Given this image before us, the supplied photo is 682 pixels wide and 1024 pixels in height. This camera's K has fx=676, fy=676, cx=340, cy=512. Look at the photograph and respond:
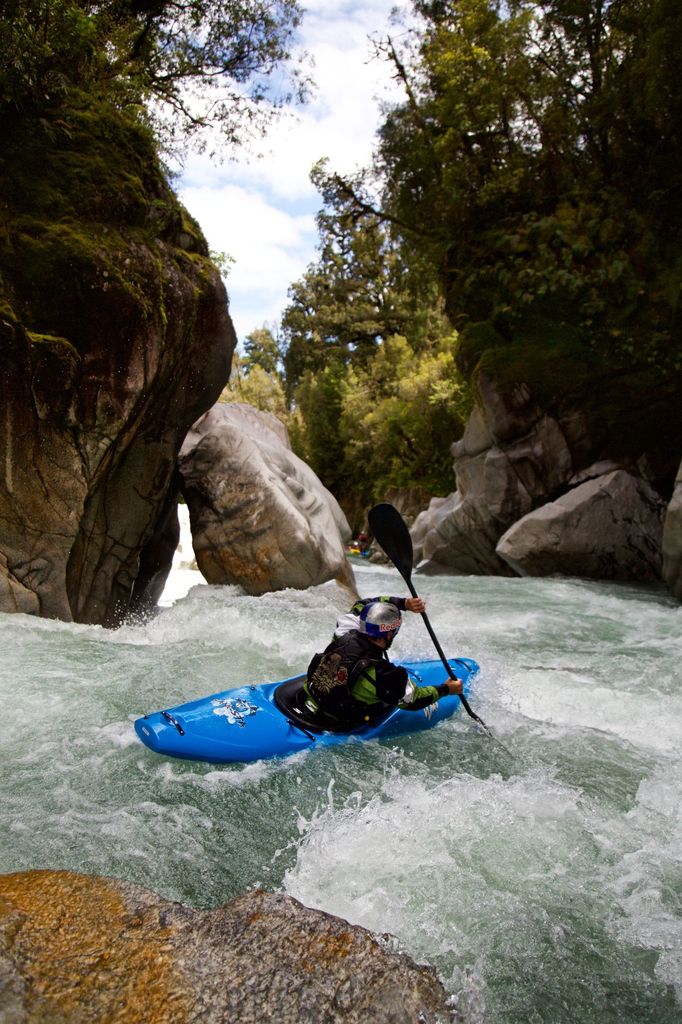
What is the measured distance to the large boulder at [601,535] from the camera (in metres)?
10.3

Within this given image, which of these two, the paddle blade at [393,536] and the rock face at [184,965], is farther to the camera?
the paddle blade at [393,536]

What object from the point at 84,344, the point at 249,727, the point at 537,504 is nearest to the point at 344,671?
the point at 249,727

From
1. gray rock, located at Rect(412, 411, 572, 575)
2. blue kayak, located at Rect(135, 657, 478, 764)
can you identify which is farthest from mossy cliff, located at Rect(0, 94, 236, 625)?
gray rock, located at Rect(412, 411, 572, 575)

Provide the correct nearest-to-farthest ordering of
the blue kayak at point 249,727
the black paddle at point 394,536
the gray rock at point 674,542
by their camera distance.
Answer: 1. the blue kayak at point 249,727
2. the black paddle at point 394,536
3. the gray rock at point 674,542

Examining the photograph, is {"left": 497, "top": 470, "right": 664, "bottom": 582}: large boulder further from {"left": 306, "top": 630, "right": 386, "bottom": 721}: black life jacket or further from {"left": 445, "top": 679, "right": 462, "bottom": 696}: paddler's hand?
{"left": 306, "top": 630, "right": 386, "bottom": 721}: black life jacket

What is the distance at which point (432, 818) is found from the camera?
288 centimetres

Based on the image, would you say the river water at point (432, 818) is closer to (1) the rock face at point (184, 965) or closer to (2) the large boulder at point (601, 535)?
(1) the rock face at point (184, 965)

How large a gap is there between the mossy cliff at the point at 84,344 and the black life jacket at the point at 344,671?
10.1ft

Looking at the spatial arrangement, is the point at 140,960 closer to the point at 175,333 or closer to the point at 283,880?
the point at 283,880

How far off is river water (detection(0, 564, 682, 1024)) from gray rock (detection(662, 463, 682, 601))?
10.2 feet

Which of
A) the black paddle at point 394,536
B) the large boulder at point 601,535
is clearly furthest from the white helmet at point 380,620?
the large boulder at point 601,535

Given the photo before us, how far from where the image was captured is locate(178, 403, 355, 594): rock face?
307 inches

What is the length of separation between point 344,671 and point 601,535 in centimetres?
776

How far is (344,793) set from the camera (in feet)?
10.4
